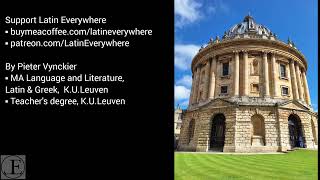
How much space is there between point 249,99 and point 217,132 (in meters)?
5.53

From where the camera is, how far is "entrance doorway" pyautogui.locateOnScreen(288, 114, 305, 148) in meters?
31.6

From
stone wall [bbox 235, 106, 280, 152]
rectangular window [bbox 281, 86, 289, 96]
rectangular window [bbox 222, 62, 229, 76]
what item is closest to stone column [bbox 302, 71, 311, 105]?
rectangular window [bbox 281, 86, 289, 96]

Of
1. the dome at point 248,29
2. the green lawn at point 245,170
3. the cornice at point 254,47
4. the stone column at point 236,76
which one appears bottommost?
the green lawn at point 245,170

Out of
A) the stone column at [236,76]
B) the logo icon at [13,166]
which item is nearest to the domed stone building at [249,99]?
the stone column at [236,76]

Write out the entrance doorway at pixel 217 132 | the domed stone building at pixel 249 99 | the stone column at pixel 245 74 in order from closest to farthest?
1. the domed stone building at pixel 249 99
2. the entrance doorway at pixel 217 132
3. the stone column at pixel 245 74

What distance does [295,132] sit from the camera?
106ft

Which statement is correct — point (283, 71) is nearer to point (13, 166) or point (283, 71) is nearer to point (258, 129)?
point (258, 129)

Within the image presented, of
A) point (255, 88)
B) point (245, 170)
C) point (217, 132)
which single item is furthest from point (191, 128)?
point (245, 170)

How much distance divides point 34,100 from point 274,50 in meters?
36.4

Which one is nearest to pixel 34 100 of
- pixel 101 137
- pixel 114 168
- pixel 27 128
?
pixel 27 128

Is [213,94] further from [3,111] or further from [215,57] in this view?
[3,111]

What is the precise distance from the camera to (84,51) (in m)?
4.26

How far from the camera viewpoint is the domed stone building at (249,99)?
100ft

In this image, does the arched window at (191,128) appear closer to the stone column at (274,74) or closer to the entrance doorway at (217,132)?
the entrance doorway at (217,132)
